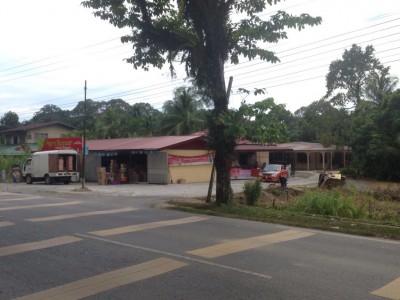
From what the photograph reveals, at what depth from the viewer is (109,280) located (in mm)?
6797

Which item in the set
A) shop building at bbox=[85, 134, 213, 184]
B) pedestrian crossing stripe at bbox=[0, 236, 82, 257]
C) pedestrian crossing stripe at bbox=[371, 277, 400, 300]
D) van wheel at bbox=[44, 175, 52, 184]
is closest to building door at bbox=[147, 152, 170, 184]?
shop building at bbox=[85, 134, 213, 184]

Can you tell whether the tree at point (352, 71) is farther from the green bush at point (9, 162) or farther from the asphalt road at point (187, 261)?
the asphalt road at point (187, 261)

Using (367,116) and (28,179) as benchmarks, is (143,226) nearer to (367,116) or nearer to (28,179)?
(28,179)

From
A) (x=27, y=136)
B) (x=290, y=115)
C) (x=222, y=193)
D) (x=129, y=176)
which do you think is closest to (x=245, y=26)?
(x=222, y=193)

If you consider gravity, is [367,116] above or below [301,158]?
above

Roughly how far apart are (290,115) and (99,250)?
224ft

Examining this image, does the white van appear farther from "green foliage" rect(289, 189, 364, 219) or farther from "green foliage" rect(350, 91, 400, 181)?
"green foliage" rect(350, 91, 400, 181)

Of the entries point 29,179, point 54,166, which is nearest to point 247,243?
point 54,166

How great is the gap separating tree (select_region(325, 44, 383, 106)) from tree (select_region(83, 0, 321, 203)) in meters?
43.9

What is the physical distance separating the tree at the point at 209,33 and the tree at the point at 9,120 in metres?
64.3

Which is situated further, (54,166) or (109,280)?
(54,166)

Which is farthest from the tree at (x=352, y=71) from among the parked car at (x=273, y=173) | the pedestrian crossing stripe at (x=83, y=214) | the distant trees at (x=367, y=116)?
the pedestrian crossing stripe at (x=83, y=214)

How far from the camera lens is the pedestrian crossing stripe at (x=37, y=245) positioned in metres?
8.93

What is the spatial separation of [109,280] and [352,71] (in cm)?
5766
